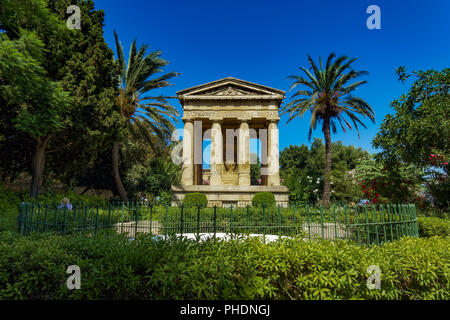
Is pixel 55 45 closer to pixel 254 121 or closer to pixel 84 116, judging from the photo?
pixel 84 116

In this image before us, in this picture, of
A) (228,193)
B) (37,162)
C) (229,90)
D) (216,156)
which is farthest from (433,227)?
(37,162)

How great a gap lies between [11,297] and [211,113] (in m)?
19.4

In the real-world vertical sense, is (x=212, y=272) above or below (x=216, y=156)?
below

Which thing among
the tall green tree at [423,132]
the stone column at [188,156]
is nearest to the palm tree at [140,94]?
the stone column at [188,156]

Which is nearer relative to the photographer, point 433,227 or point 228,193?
point 433,227

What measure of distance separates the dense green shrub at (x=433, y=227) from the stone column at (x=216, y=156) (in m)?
14.1

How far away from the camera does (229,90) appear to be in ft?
70.7

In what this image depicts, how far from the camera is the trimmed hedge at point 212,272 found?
2758mm

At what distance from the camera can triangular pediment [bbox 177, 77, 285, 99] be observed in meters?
21.4

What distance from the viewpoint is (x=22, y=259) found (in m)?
3.07

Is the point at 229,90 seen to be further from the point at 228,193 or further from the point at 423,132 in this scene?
the point at 423,132

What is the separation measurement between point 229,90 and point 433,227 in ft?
56.4

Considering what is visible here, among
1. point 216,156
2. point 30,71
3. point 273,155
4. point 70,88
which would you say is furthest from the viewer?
point 273,155
